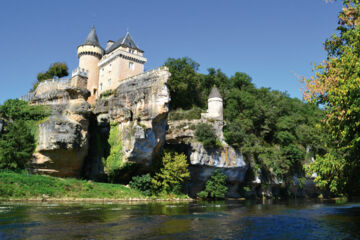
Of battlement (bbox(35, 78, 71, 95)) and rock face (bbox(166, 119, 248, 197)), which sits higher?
battlement (bbox(35, 78, 71, 95))

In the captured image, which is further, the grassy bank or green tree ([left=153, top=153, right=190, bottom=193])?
green tree ([left=153, top=153, right=190, bottom=193])

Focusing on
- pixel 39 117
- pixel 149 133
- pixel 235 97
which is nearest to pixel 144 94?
pixel 149 133

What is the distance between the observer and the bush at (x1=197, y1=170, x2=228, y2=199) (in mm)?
40094

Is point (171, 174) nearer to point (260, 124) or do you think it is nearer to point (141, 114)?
point (141, 114)

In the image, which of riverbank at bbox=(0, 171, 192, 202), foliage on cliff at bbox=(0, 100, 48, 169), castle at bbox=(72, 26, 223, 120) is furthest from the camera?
castle at bbox=(72, 26, 223, 120)

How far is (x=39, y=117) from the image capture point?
1389 inches

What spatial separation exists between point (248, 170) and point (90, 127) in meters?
23.8

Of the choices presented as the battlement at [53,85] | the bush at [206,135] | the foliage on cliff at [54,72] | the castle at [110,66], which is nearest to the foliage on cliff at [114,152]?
the battlement at [53,85]

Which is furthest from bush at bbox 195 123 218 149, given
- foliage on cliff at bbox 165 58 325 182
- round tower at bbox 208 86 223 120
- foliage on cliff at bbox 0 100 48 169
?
foliage on cliff at bbox 0 100 48 169

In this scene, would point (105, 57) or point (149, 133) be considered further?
point (105, 57)

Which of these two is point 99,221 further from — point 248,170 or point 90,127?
point 248,170

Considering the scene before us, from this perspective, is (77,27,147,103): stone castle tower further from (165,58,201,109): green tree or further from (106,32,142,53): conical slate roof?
(165,58,201,109): green tree

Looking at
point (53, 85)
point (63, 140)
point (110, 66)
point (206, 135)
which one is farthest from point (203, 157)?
point (53, 85)

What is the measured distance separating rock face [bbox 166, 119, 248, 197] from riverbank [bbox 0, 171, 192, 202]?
25.6 ft
